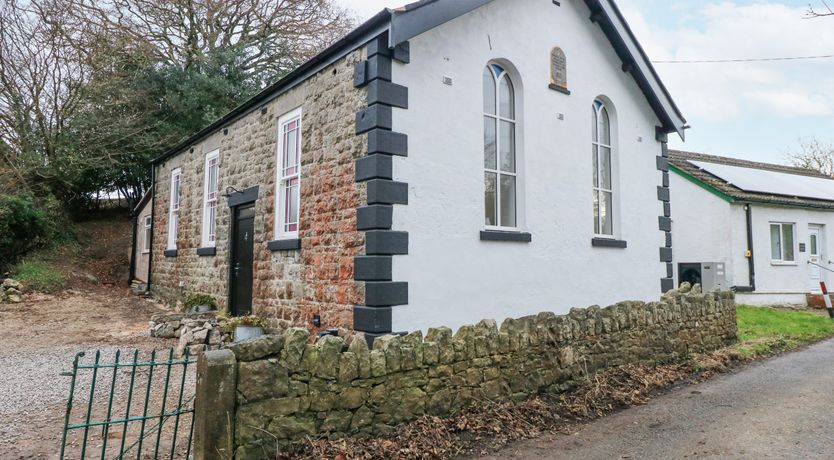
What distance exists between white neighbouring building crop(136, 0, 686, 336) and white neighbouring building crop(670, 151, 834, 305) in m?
5.78

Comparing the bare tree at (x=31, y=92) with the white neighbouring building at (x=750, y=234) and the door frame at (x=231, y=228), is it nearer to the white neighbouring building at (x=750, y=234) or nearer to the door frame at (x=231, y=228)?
the door frame at (x=231, y=228)

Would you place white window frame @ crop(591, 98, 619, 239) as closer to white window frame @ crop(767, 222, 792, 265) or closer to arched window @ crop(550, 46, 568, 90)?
arched window @ crop(550, 46, 568, 90)

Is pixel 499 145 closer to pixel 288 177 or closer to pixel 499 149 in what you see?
pixel 499 149

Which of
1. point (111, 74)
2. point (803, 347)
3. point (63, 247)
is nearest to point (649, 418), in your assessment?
point (803, 347)

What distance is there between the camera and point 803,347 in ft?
32.4

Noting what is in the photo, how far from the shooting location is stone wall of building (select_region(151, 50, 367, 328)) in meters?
7.43

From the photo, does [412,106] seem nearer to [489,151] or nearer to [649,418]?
[489,151]

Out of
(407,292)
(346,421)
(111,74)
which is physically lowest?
(346,421)

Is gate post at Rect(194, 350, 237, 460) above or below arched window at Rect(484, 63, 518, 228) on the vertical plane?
below

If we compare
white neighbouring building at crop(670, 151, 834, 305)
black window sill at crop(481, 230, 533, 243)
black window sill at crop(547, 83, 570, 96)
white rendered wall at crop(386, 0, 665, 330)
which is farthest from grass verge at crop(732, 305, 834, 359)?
black window sill at crop(547, 83, 570, 96)

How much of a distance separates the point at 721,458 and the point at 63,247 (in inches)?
813

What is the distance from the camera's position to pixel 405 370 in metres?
4.75

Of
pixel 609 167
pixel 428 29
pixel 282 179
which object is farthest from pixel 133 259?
pixel 609 167

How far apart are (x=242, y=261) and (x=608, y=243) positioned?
7.10 metres
